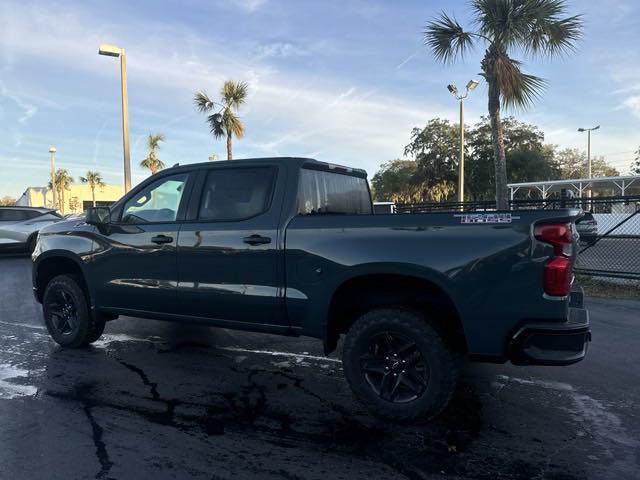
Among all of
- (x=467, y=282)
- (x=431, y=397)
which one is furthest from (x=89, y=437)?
(x=467, y=282)

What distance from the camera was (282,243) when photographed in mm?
3957

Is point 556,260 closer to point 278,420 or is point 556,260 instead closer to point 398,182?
point 278,420

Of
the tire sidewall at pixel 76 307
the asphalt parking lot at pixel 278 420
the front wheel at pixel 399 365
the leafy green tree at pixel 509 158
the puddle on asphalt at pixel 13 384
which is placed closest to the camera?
the asphalt parking lot at pixel 278 420

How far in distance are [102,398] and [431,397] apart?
8.55 feet

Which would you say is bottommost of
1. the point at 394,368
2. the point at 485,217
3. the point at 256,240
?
the point at 394,368

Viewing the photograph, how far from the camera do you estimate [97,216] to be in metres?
4.93

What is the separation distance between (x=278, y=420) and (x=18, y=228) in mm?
13563

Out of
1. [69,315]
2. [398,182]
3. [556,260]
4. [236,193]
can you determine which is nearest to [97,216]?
[69,315]

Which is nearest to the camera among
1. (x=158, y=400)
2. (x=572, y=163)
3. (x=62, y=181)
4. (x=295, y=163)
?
(x=158, y=400)

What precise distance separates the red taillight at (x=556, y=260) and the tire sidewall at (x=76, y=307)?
4.48 m

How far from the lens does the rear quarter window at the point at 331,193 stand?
167 inches

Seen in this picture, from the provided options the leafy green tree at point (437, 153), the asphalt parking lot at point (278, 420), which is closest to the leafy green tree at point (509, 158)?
the leafy green tree at point (437, 153)

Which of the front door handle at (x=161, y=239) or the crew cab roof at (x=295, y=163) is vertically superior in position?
the crew cab roof at (x=295, y=163)

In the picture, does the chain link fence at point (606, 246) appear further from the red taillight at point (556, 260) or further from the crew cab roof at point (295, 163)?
the red taillight at point (556, 260)
